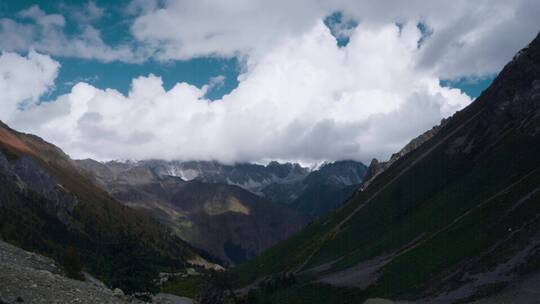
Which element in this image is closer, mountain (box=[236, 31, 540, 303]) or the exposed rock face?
the exposed rock face

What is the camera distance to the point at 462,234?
115 m

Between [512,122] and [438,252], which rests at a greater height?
[512,122]

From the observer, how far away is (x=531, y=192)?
111m

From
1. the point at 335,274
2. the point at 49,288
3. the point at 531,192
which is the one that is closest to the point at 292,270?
the point at 335,274

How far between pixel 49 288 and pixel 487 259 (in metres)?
78.3

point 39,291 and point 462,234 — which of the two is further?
point 462,234

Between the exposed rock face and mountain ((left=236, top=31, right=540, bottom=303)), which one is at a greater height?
the exposed rock face

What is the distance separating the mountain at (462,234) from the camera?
3425 inches

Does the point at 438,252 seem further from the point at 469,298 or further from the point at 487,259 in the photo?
the point at 469,298

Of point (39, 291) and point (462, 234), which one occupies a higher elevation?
point (39, 291)

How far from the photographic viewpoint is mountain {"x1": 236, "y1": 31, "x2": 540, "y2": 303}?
87.0 m

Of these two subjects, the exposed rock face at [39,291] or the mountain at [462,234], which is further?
the mountain at [462,234]

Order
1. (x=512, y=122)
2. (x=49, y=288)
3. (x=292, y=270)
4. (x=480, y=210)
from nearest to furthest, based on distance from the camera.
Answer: (x=49, y=288)
(x=480, y=210)
(x=512, y=122)
(x=292, y=270)

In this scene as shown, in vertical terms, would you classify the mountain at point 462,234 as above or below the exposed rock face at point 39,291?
below
